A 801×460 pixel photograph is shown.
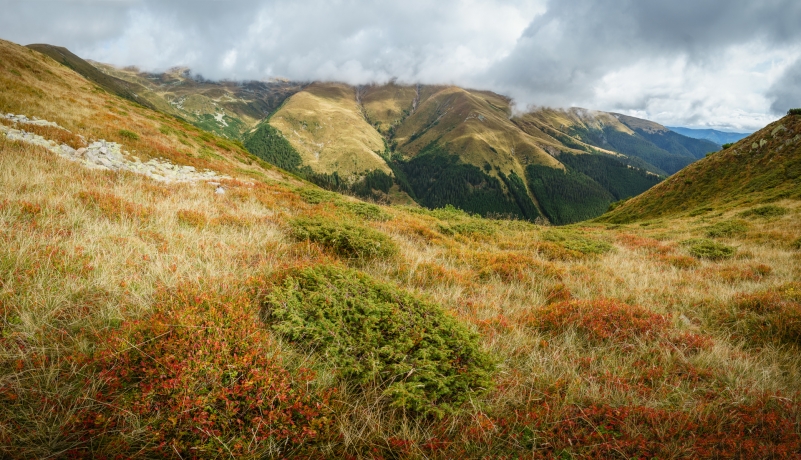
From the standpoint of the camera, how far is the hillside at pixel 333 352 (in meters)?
2.31

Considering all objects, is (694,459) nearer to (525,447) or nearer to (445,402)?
(525,447)

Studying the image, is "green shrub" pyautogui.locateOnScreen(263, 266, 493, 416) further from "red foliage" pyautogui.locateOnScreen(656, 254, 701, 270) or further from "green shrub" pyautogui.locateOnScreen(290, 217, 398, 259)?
"red foliage" pyautogui.locateOnScreen(656, 254, 701, 270)

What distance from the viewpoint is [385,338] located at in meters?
3.66

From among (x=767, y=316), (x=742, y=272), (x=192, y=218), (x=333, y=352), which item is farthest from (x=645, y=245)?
(x=192, y=218)

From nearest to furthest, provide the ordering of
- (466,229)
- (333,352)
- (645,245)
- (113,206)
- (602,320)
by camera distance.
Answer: (333,352)
(602,320)
(113,206)
(466,229)
(645,245)

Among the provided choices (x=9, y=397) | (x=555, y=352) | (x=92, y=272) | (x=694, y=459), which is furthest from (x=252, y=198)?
(x=694, y=459)

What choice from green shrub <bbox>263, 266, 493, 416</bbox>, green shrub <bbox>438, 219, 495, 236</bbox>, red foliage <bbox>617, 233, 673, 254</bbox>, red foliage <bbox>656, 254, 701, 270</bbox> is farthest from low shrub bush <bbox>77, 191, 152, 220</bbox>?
red foliage <bbox>617, 233, 673, 254</bbox>

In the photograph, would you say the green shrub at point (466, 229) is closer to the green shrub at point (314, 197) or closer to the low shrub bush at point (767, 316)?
the green shrub at point (314, 197)

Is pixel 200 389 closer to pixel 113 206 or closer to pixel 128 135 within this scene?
pixel 113 206

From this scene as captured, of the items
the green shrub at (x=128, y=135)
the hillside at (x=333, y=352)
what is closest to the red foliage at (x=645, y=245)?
the hillside at (x=333, y=352)

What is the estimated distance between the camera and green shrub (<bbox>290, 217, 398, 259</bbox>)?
738 centimetres

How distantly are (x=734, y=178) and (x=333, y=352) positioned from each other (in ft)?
211

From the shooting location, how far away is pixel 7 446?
1.86 m

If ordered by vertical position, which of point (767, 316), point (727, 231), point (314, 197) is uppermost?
point (727, 231)
